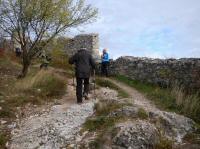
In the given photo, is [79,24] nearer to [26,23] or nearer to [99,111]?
[26,23]

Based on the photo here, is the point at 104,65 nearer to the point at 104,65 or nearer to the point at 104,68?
the point at 104,65

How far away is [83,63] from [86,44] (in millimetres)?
16936

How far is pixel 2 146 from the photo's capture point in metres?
13.8

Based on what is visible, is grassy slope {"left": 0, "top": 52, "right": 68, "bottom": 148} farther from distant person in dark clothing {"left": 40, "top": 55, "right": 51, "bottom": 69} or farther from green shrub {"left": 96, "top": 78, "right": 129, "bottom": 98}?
distant person in dark clothing {"left": 40, "top": 55, "right": 51, "bottom": 69}

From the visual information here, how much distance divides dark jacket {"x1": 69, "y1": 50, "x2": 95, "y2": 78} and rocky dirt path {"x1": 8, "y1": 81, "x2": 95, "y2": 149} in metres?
1.04

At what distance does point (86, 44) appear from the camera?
34219 millimetres

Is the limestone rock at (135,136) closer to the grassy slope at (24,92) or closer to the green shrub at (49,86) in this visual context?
the grassy slope at (24,92)

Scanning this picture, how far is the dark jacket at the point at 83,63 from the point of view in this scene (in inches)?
677

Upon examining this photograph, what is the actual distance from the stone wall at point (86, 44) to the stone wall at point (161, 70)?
20.1ft

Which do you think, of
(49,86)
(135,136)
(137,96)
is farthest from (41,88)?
(135,136)

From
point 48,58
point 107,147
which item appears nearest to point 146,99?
point 107,147

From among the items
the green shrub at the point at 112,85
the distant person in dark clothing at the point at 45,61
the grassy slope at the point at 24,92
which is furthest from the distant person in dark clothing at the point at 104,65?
the grassy slope at the point at 24,92

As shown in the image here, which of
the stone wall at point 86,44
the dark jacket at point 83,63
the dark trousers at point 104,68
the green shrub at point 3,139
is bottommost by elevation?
the green shrub at point 3,139

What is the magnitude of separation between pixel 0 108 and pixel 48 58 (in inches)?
474
